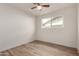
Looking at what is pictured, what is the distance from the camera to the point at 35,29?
1.68 m

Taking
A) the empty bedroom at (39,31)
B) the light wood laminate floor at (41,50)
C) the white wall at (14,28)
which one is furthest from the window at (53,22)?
the light wood laminate floor at (41,50)

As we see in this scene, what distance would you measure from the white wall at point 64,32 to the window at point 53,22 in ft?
0.28

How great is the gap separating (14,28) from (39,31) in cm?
50

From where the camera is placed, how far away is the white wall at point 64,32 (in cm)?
168

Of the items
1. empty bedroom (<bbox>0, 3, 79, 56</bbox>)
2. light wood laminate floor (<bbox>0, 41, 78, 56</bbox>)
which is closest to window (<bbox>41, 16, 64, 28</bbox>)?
empty bedroom (<bbox>0, 3, 79, 56</bbox>)

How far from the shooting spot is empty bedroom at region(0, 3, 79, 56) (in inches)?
63.2

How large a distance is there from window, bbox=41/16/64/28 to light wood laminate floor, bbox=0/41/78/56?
A: 0.39m

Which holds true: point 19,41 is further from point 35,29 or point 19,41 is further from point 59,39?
point 59,39

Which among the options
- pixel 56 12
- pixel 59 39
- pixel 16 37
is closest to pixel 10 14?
pixel 16 37

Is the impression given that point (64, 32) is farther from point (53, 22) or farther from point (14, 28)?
point (14, 28)

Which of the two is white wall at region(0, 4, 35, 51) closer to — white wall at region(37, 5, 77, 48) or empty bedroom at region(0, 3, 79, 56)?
empty bedroom at region(0, 3, 79, 56)

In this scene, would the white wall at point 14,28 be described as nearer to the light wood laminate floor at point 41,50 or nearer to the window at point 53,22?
the light wood laminate floor at point 41,50

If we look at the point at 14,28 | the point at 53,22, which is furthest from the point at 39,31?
the point at 14,28

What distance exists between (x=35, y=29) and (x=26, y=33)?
20 cm
